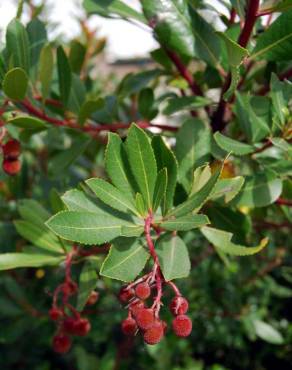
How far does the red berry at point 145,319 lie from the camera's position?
806 mm

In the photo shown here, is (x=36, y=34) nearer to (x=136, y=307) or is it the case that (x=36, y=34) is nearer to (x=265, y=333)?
(x=136, y=307)

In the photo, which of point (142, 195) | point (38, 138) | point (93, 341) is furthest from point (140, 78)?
point (93, 341)

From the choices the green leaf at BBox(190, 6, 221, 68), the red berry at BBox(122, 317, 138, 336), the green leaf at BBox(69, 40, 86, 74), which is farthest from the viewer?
the green leaf at BBox(69, 40, 86, 74)

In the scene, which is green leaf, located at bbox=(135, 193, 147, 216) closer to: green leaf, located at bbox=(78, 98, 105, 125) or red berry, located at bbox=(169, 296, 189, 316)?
red berry, located at bbox=(169, 296, 189, 316)

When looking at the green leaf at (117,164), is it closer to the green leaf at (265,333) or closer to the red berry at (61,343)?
the red berry at (61,343)

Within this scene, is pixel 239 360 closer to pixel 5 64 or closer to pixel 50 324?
pixel 50 324

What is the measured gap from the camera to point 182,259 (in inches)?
34.5

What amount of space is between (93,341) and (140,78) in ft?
4.21

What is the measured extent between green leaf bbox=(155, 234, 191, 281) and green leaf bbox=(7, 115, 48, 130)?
0.34 m

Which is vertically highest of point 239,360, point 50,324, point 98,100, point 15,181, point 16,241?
point 98,100

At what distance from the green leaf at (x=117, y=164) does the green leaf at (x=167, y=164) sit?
0.06 meters

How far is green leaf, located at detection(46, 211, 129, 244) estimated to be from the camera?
0.82 m

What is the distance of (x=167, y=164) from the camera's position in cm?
93

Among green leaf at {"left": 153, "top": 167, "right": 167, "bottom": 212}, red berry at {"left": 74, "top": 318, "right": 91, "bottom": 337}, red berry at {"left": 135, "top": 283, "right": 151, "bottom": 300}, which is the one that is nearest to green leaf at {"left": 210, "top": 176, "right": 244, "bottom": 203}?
green leaf at {"left": 153, "top": 167, "right": 167, "bottom": 212}
